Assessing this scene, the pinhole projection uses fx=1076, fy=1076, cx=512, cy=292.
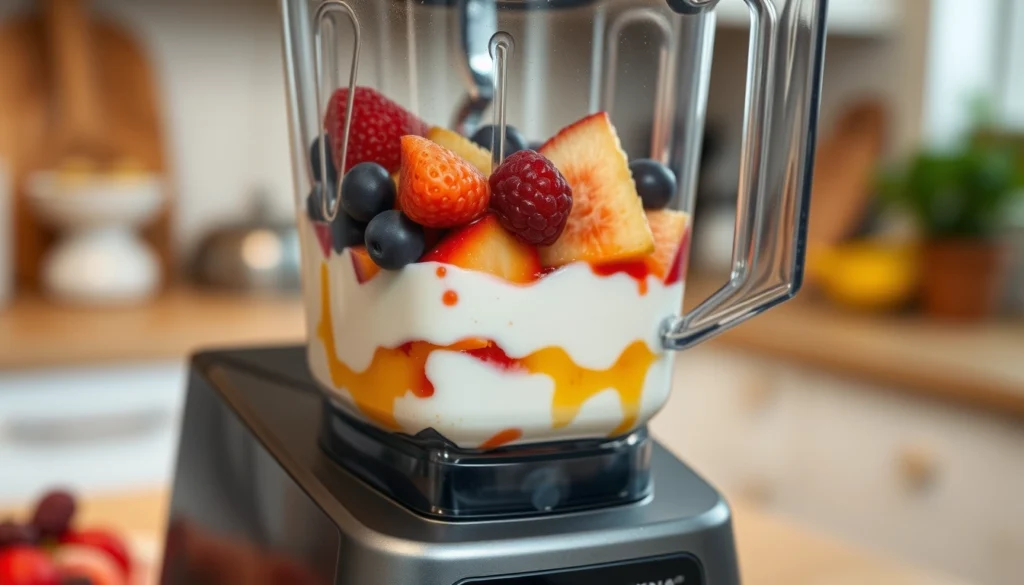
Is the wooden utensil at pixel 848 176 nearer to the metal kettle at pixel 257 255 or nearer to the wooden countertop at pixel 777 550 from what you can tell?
the metal kettle at pixel 257 255

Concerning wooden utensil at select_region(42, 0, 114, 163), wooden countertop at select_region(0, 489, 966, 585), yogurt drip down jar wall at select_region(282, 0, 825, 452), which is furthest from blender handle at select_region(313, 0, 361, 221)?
wooden utensil at select_region(42, 0, 114, 163)

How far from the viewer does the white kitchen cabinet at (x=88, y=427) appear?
1.32 m

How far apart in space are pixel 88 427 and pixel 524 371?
1.08 m

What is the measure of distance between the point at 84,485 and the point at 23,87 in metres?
0.66

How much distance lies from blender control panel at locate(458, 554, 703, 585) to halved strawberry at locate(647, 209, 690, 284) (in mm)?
119

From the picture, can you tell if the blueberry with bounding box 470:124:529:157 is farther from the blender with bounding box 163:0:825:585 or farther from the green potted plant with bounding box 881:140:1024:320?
the green potted plant with bounding box 881:140:1024:320

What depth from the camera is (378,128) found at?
0.45 meters

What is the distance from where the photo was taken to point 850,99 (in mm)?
2014

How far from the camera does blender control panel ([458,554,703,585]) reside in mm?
428

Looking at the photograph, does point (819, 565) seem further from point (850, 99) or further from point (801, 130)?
point (850, 99)

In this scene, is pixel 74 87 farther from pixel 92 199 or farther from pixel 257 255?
pixel 257 255

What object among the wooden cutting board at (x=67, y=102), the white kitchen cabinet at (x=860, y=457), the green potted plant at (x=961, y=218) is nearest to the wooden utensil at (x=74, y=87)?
the wooden cutting board at (x=67, y=102)

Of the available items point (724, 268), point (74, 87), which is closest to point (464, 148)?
point (74, 87)

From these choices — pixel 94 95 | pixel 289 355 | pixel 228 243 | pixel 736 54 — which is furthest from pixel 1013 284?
pixel 94 95
